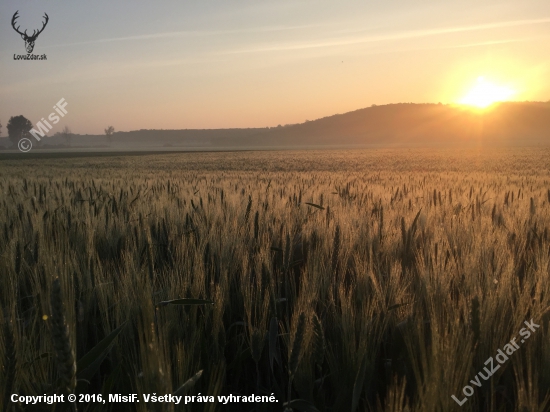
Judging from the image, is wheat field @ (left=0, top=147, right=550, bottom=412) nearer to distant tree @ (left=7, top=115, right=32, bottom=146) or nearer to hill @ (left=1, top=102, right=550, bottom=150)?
hill @ (left=1, top=102, right=550, bottom=150)

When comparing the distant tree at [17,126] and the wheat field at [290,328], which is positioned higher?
the distant tree at [17,126]

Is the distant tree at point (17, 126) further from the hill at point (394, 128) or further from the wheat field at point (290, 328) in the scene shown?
the wheat field at point (290, 328)

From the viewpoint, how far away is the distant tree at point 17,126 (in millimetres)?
124812

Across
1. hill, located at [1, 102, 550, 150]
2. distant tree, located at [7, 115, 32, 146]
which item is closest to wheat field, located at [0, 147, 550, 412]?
hill, located at [1, 102, 550, 150]

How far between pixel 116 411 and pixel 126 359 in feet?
0.62

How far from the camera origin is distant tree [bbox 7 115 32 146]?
125m

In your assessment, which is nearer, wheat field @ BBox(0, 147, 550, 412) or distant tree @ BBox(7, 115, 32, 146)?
wheat field @ BBox(0, 147, 550, 412)

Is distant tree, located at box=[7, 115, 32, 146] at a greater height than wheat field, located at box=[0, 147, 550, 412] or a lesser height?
greater

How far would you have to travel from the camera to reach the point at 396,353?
1523 millimetres

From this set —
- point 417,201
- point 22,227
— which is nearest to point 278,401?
point 22,227

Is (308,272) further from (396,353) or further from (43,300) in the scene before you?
(43,300)

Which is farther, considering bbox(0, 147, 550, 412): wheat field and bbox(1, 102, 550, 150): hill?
bbox(1, 102, 550, 150): hill

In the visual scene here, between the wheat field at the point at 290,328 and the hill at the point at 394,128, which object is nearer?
the wheat field at the point at 290,328

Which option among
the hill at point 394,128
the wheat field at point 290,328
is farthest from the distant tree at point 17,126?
the wheat field at point 290,328
